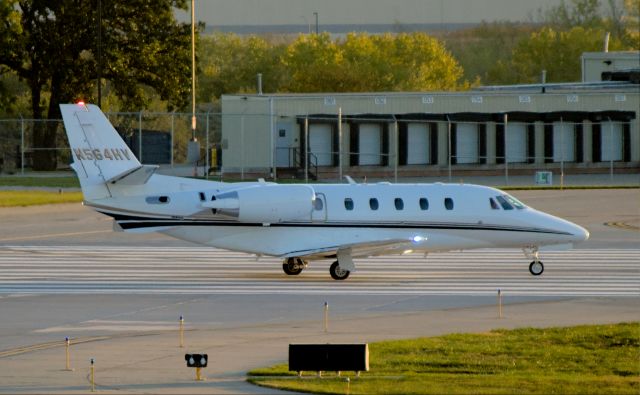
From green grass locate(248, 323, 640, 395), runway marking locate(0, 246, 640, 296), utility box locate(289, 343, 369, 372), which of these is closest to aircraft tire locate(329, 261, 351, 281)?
runway marking locate(0, 246, 640, 296)

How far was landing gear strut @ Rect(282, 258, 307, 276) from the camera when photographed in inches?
1275

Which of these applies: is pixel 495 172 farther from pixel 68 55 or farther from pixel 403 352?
pixel 403 352

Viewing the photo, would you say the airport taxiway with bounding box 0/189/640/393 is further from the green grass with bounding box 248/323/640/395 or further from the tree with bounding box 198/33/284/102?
the tree with bounding box 198/33/284/102

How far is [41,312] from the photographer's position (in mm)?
26078

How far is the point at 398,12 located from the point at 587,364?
137m

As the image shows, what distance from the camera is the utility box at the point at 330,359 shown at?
18.4m

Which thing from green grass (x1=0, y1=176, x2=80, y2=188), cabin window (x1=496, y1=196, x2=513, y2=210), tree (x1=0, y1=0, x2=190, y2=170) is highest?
tree (x1=0, y1=0, x2=190, y2=170)

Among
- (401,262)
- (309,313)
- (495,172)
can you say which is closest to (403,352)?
(309,313)

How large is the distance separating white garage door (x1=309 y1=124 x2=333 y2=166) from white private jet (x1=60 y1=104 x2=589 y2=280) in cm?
3870

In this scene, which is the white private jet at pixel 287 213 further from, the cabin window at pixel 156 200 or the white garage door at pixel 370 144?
the white garage door at pixel 370 144

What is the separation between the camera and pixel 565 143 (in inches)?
2958

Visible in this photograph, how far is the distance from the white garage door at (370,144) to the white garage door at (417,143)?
157 centimetres

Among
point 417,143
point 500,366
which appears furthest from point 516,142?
point 500,366

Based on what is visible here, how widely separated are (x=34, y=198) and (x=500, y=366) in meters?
38.6
